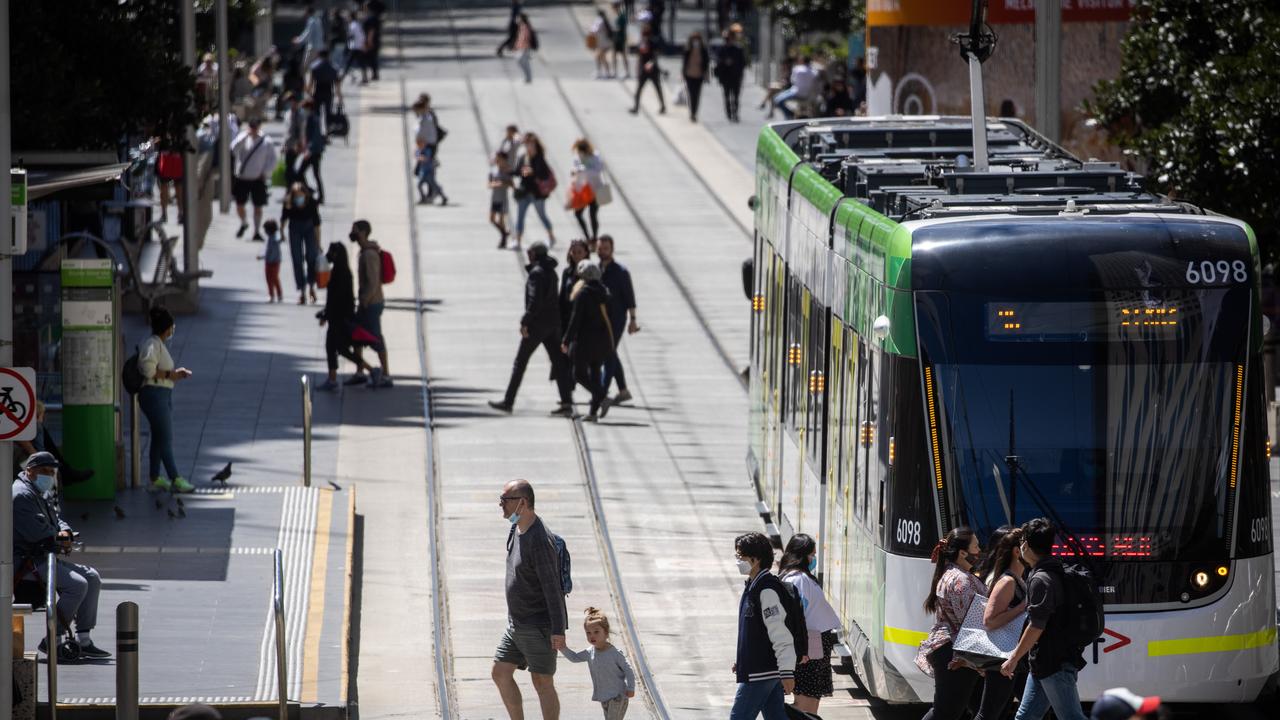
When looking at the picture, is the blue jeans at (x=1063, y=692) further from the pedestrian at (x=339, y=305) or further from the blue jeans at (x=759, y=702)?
the pedestrian at (x=339, y=305)

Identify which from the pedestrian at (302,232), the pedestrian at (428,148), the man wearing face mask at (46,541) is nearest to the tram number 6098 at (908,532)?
the man wearing face mask at (46,541)

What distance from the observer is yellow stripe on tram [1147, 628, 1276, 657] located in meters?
11.5

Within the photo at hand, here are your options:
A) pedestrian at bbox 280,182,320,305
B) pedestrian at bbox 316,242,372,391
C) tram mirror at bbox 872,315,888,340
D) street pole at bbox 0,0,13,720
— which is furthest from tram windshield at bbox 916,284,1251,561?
pedestrian at bbox 280,182,320,305

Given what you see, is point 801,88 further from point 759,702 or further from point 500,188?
point 759,702

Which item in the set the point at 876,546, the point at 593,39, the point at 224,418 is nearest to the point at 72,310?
the point at 224,418

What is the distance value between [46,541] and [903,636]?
5142 millimetres

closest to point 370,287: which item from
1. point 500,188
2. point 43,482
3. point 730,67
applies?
point 43,482

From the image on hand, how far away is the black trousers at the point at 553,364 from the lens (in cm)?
2195

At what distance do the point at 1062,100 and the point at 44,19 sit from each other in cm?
1262

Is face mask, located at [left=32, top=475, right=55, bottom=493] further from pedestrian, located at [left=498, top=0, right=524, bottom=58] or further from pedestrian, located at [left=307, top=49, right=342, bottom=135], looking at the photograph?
pedestrian, located at [left=498, top=0, right=524, bottom=58]

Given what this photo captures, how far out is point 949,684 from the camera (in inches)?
441

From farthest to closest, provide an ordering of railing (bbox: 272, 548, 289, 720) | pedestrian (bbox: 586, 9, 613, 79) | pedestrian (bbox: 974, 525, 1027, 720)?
pedestrian (bbox: 586, 9, 613, 79) → railing (bbox: 272, 548, 289, 720) → pedestrian (bbox: 974, 525, 1027, 720)

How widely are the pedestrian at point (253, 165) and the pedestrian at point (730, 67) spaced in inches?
554

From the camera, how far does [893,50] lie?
30312 mm
